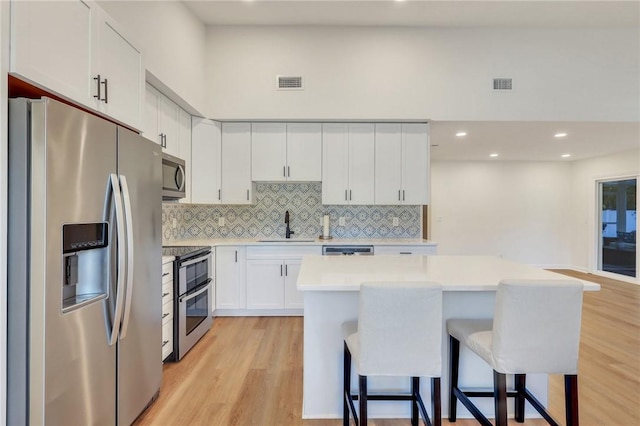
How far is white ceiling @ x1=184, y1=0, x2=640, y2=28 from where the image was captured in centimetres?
331

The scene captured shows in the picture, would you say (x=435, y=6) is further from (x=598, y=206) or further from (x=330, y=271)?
(x=598, y=206)

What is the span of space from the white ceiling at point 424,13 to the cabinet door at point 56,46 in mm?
2047

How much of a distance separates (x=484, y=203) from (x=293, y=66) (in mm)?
5179

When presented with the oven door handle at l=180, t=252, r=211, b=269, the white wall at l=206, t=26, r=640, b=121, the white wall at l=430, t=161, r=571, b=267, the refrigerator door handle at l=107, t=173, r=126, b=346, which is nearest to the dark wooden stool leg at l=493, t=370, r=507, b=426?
the refrigerator door handle at l=107, t=173, r=126, b=346

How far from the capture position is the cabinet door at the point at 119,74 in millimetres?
A: 1788

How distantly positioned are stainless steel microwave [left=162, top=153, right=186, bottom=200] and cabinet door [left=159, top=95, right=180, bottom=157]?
0.36 m

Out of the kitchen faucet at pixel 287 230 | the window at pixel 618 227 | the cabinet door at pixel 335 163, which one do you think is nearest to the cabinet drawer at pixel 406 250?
the cabinet door at pixel 335 163

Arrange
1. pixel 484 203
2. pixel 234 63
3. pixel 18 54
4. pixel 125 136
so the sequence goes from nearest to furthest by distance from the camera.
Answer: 1. pixel 18 54
2. pixel 125 136
3. pixel 234 63
4. pixel 484 203

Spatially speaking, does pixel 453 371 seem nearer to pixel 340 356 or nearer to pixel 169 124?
pixel 340 356

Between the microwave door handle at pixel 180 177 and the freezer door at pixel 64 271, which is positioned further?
the microwave door handle at pixel 180 177

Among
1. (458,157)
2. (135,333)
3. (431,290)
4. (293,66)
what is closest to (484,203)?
(458,157)

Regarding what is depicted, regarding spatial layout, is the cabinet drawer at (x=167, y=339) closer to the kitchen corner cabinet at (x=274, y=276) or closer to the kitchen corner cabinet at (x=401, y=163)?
the kitchen corner cabinet at (x=274, y=276)

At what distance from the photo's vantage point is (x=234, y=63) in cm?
379

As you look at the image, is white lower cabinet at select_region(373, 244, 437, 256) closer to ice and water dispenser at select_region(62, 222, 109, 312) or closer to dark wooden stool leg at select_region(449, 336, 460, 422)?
dark wooden stool leg at select_region(449, 336, 460, 422)
